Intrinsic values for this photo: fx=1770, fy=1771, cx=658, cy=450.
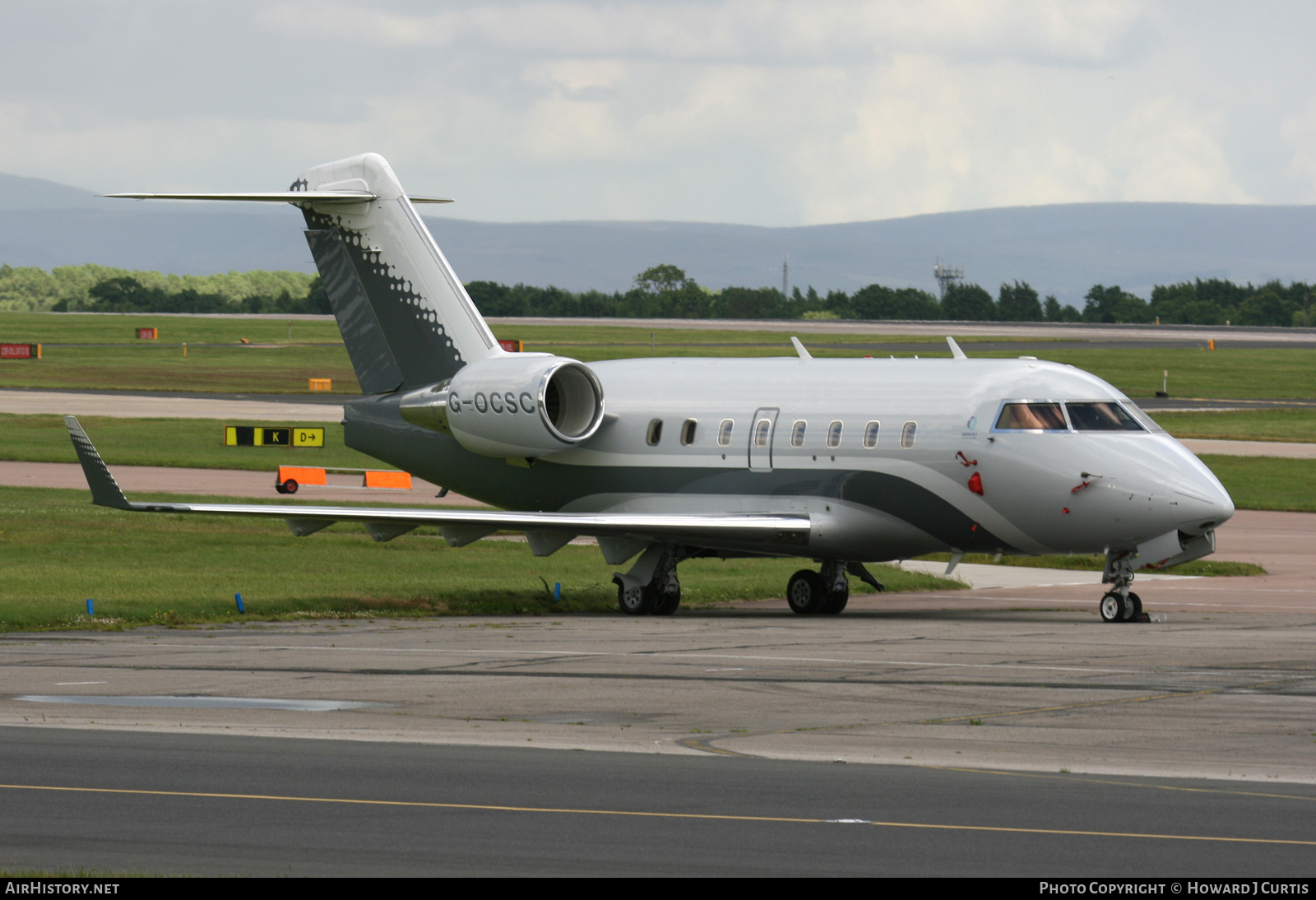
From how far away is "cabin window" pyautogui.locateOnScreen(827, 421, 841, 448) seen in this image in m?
27.8

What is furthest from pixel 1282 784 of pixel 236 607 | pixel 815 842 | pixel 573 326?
pixel 573 326

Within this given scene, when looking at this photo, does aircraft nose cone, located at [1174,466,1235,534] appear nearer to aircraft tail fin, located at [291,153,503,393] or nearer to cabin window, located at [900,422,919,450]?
cabin window, located at [900,422,919,450]

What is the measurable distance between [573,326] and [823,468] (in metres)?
137

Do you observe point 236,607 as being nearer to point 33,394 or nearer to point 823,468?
point 823,468

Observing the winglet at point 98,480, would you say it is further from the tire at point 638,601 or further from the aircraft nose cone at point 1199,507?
the aircraft nose cone at point 1199,507

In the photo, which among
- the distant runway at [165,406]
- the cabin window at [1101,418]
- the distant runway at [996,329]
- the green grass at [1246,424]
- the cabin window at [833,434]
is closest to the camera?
the cabin window at [1101,418]

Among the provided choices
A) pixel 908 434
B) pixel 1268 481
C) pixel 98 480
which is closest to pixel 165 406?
pixel 1268 481

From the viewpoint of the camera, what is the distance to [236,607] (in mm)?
27188

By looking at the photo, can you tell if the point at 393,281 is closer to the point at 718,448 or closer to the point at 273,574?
the point at 273,574

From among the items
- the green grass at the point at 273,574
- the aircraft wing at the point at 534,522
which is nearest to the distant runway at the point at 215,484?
the green grass at the point at 273,574

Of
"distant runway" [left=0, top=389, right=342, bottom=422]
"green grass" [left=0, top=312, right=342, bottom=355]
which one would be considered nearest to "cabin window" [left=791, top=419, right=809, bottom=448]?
"distant runway" [left=0, top=389, right=342, bottom=422]

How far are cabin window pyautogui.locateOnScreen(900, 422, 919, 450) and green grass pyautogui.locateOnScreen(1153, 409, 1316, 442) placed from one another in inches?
1667

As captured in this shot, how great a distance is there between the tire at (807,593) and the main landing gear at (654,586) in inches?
75.4

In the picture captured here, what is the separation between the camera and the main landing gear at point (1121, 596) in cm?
2598
